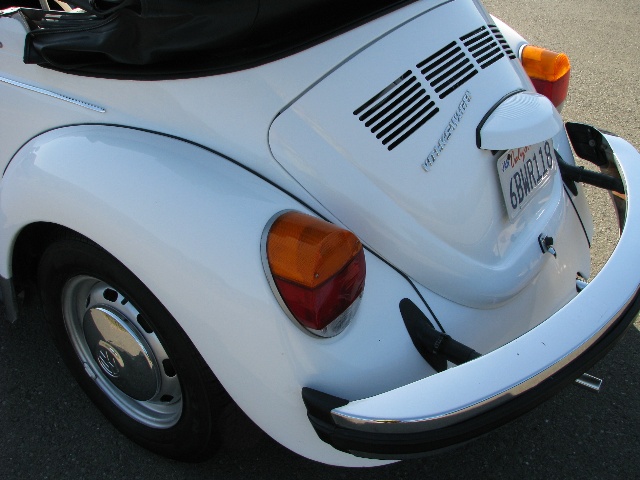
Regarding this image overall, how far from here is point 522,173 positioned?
2182mm

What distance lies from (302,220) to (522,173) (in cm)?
85

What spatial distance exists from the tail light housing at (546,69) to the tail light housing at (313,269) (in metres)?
1.43

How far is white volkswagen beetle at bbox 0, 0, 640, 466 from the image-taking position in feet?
5.51

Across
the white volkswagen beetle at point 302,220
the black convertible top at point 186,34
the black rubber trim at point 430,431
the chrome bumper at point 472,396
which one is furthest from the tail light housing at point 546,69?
the black rubber trim at point 430,431

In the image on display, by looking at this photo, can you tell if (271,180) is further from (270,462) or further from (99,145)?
(270,462)

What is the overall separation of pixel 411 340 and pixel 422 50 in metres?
0.88

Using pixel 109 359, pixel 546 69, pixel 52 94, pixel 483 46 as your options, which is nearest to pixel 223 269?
pixel 109 359

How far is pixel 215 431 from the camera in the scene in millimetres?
2043

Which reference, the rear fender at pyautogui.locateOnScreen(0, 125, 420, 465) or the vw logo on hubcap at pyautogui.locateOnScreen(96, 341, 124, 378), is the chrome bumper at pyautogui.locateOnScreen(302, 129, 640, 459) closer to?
the rear fender at pyautogui.locateOnScreen(0, 125, 420, 465)

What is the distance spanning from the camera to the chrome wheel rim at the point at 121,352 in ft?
6.75

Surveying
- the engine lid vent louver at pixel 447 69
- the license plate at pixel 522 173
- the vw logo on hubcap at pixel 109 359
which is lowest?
the vw logo on hubcap at pixel 109 359

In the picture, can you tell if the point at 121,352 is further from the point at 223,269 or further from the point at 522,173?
the point at 522,173

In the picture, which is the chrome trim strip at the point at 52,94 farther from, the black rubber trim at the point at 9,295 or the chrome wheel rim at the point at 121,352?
the black rubber trim at the point at 9,295

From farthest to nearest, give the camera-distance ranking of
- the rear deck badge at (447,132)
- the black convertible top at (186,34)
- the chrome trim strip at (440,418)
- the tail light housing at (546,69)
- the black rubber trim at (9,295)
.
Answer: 1. the tail light housing at (546,69)
2. the black rubber trim at (9,295)
3. the rear deck badge at (447,132)
4. the black convertible top at (186,34)
5. the chrome trim strip at (440,418)
